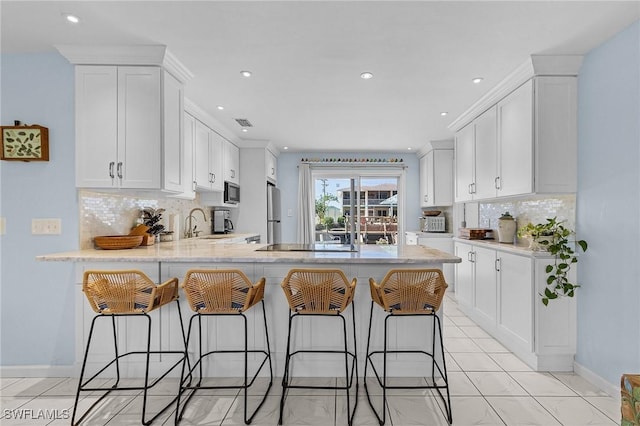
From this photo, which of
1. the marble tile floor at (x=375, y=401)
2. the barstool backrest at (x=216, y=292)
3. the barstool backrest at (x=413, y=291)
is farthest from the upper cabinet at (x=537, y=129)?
the barstool backrest at (x=216, y=292)

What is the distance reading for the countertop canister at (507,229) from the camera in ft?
11.0

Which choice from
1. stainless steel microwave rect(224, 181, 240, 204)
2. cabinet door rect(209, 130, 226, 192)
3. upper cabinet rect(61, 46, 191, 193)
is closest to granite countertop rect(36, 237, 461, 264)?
upper cabinet rect(61, 46, 191, 193)

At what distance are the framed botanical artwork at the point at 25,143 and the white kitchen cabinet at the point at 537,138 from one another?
3749 millimetres

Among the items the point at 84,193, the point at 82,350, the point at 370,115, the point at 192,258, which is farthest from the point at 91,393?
the point at 370,115

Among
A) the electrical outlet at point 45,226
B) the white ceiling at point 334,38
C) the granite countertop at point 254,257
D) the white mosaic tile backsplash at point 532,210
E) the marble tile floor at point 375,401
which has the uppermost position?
the white ceiling at point 334,38

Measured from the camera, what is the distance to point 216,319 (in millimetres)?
2484

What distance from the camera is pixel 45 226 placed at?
252 cm

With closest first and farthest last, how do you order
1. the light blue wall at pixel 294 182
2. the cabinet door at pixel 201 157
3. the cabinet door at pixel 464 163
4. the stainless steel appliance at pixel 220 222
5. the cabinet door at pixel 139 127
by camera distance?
the cabinet door at pixel 139 127, the cabinet door at pixel 464 163, the cabinet door at pixel 201 157, the stainless steel appliance at pixel 220 222, the light blue wall at pixel 294 182

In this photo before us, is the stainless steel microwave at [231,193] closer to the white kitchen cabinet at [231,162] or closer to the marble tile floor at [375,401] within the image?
the white kitchen cabinet at [231,162]

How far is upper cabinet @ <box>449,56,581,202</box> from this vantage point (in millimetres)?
2607

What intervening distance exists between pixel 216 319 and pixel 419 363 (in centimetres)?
154

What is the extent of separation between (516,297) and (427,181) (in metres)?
3.14

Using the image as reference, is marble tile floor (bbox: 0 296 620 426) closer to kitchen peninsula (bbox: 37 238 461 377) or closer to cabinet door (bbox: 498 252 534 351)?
kitchen peninsula (bbox: 37 238 461 377)

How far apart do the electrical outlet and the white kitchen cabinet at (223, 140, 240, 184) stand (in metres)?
2.31
